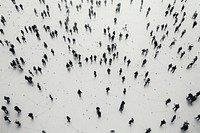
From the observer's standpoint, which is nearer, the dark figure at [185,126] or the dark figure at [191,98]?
the dark figure at [185,126]

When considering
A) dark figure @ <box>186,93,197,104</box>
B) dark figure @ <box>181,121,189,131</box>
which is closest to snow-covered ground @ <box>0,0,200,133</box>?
dark figure @ <box>186,93,197,104</box>

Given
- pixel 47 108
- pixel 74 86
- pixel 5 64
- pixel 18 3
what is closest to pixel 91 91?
pixel 74 86

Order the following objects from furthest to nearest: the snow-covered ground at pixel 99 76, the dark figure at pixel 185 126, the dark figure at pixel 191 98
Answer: the dark figure at pixel 191 98 → the snow-covered ground at pixel 99 76 → the dark figure at pixel 185 126

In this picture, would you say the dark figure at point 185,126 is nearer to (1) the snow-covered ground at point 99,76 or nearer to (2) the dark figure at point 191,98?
(1) the snow-covered ground at point 99,76

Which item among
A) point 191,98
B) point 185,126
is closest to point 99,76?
point 191,98

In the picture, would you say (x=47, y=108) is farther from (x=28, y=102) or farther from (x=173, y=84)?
(x=173, y=84)

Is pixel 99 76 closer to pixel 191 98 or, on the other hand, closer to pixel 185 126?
pixel 191 98

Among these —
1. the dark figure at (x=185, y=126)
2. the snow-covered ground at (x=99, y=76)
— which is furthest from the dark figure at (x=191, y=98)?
the dark figure at (x=185, y=126)

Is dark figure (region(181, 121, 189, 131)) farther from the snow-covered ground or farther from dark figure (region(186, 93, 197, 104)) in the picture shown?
dark figure (region(186, 93, 197, 104))

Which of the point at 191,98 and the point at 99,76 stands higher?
the point at 99,76
